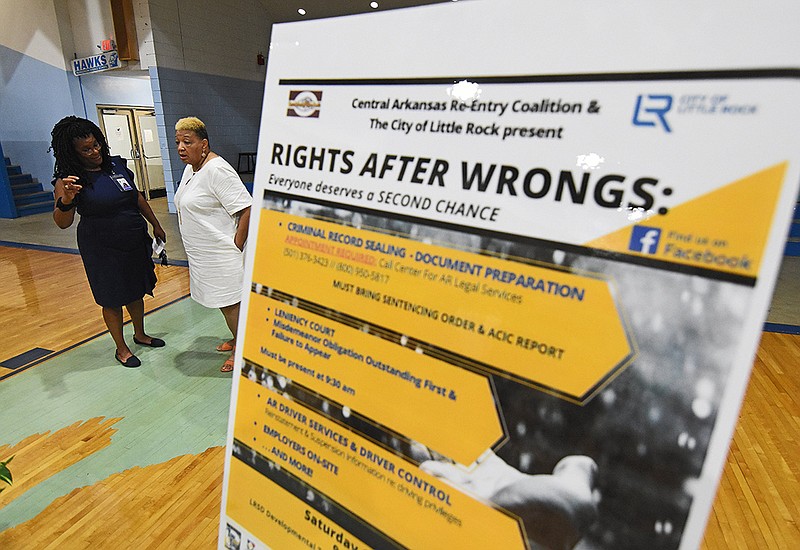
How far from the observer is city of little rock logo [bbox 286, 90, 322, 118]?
32.3 inches

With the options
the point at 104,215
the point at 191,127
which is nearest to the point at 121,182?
the point at 104,215

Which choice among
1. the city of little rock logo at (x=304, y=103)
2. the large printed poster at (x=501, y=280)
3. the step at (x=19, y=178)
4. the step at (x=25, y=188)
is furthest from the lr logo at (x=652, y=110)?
the step at (x=19, y=178)

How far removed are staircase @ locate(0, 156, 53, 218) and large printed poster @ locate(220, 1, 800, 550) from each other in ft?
31.5

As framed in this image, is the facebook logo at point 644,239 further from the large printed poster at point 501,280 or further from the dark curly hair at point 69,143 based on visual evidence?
the dark curly hair at point 69,143

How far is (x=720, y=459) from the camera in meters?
0.49

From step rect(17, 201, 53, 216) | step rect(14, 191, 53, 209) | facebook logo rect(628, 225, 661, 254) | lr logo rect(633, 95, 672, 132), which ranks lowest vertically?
step rect(17, 201, 53, 216)

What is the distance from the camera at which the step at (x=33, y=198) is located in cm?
810

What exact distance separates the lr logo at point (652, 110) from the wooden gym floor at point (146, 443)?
1856 millimetres

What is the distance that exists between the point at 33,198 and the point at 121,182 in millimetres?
7837

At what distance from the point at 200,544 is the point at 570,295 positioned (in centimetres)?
173

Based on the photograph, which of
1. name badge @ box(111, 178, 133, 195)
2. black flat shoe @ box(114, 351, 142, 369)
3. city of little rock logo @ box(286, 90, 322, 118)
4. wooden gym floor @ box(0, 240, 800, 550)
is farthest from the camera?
black flat shoe @ box(114, 351, 142, 369)

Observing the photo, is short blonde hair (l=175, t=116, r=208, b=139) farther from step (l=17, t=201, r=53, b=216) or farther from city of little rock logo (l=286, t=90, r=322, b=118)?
step (l=17, t=201, r=53, b=216)

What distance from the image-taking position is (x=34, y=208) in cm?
828

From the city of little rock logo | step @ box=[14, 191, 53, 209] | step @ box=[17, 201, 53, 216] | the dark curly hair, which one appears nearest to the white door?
step @ box=[14, 191, 53, 209]
